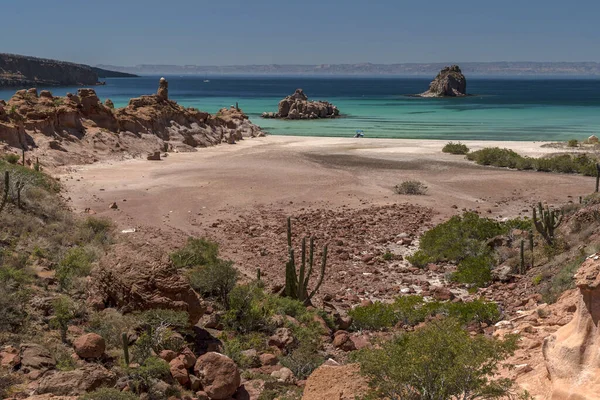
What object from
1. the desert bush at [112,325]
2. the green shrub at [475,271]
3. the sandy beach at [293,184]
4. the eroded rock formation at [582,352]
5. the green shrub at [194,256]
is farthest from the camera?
the sandy beach at [293,184]

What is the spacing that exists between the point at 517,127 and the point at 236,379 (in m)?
63.2

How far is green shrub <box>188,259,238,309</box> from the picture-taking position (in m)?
13.2

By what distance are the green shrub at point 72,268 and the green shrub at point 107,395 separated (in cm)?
472

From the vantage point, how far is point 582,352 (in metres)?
7.49

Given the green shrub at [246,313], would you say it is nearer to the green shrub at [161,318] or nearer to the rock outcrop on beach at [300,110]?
the green shrub at [161,318]

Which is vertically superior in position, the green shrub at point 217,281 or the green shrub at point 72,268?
the green shrub at point 72,268

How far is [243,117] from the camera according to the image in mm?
58938

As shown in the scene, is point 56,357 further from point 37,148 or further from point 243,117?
point 243,117

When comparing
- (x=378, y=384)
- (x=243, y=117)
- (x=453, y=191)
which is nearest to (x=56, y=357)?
(x=378, y=384)

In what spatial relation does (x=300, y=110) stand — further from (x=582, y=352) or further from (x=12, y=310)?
(x=582, y=352)

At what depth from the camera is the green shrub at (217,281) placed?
520 inches

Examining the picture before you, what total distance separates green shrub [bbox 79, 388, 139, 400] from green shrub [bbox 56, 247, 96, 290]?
15.5 feet

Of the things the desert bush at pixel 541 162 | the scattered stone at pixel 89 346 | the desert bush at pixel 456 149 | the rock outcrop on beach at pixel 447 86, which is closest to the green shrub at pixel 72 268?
the scattered stone at pixel 89 346

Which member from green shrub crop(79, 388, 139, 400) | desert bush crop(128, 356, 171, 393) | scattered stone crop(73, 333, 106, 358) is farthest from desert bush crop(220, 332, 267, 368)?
green shrub crop(79, 388, 139, 400)
